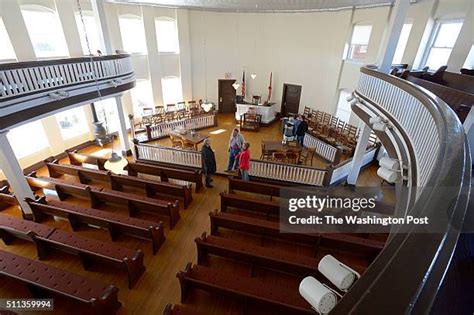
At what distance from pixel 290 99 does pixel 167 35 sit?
833 cm

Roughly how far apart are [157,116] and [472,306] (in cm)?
1380

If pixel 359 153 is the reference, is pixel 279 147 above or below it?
below

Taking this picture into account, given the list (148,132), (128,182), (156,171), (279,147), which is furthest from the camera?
(148,132)

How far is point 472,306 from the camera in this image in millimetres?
1337

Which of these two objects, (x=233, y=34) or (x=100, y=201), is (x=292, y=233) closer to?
(x=100, y=201)

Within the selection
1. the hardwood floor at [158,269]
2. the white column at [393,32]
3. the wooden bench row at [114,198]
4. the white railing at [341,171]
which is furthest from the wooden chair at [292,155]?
the wooden bench row at [114,198]

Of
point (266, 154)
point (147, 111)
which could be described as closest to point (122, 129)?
point (147, 111)

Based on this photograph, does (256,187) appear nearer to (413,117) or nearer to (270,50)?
(413,117)

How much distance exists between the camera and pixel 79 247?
477cm

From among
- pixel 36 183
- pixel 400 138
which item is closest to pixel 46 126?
pixel 36 183

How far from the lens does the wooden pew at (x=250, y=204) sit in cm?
638

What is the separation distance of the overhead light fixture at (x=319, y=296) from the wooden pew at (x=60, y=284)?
348cm

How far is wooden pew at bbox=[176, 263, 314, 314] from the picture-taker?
Answer: 12.4ft

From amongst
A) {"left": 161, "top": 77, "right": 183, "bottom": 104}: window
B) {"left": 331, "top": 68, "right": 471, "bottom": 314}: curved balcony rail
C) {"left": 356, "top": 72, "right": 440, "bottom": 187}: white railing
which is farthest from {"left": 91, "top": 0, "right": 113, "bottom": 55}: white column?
{"left": 331, "top": 68, "right": 471, "bottom": 314}: curved balcony rail
